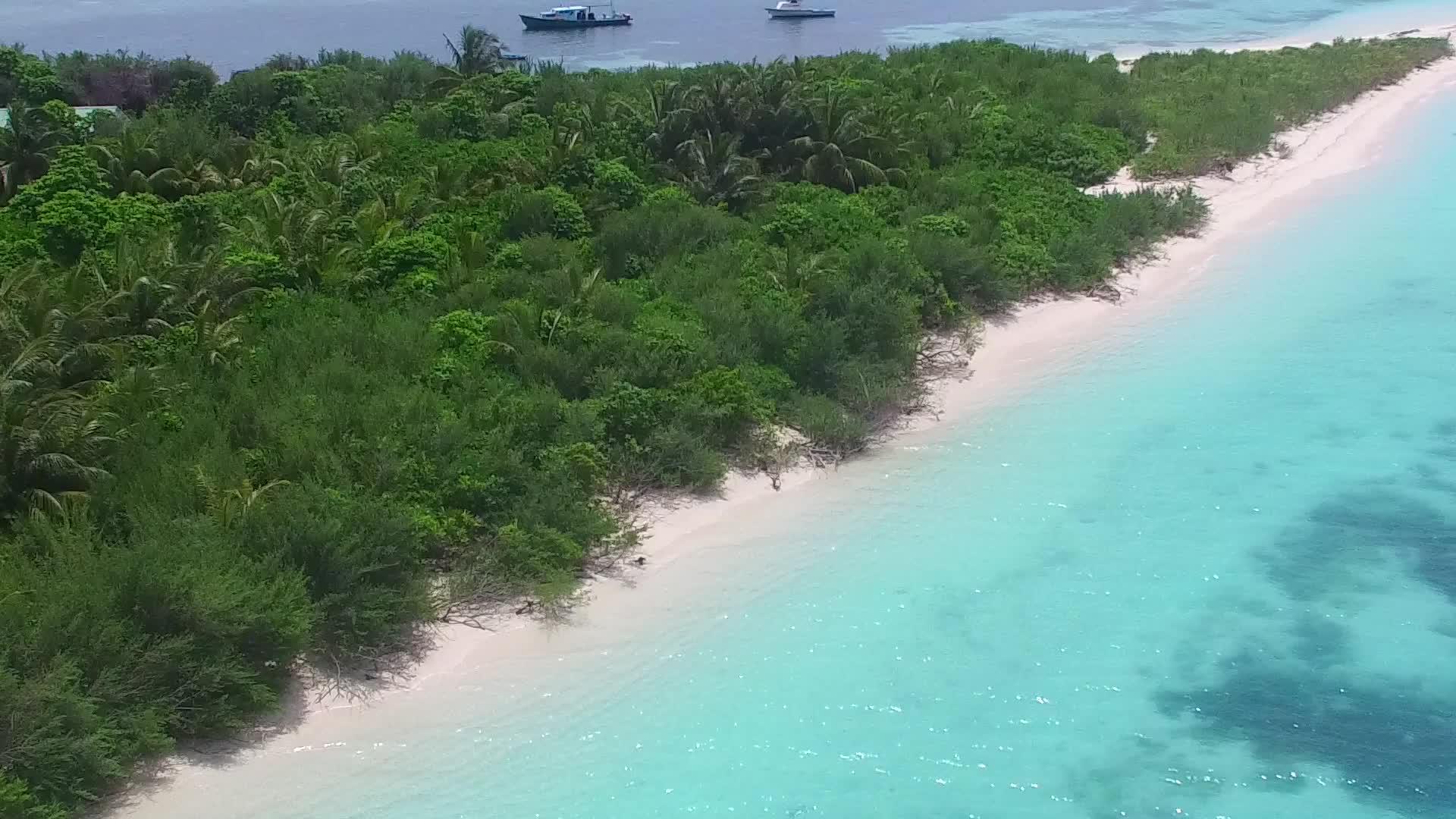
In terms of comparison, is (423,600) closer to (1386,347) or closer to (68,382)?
(68,382)

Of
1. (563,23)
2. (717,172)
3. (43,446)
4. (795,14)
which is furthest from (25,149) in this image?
(795,14)

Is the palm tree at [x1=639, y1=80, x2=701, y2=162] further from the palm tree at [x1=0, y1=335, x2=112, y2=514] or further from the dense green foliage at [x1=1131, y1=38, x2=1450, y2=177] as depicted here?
the palm tree at [x1=0, y1=335, x2=112, y2=514]

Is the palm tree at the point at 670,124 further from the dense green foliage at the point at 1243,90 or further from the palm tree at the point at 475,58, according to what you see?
the dense green foliage at the point at 1243,90

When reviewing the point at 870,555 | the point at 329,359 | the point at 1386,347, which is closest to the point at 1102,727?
the point at 870,555

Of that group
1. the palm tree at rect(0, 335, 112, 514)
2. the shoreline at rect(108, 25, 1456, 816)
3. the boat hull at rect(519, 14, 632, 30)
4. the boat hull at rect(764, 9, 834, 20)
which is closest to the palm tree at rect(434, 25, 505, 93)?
the shoreline at rect(108, 25, 1456, 816)

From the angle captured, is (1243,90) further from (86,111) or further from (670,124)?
(86,111)

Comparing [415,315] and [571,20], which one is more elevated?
[571,20]
